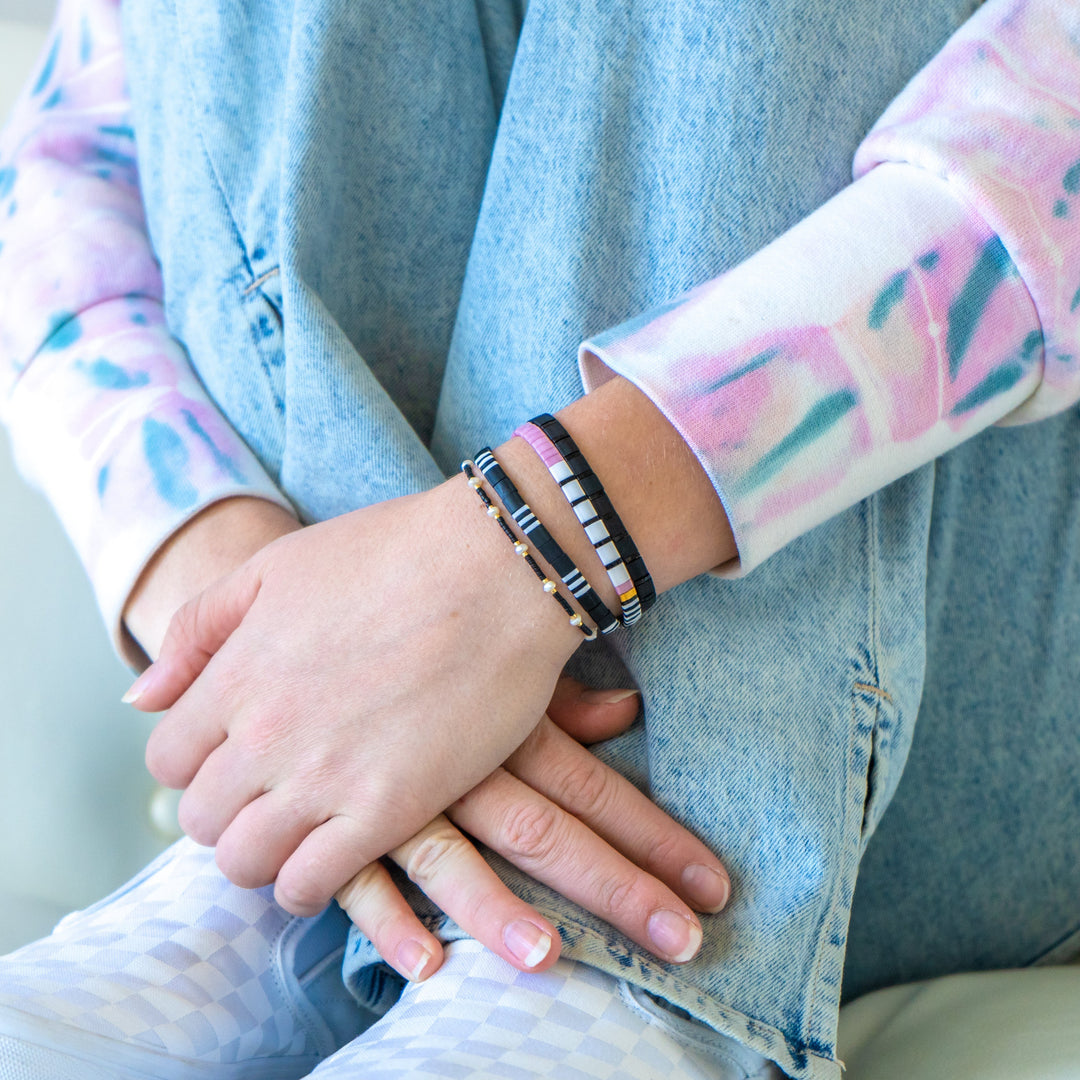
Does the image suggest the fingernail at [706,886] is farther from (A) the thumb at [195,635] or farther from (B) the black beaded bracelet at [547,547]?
(A) the thumb at [195,635]

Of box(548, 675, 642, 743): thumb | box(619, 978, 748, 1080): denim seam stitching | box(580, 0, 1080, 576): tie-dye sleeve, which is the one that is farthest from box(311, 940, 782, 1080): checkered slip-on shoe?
box(580, 0, 1080, 576): tie-dye sleeve

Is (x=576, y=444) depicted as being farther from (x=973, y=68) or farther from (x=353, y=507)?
(x=973, y=68)

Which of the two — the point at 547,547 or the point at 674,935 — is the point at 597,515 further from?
the point at 674,935

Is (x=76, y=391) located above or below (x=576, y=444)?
above

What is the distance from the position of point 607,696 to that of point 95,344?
454mm

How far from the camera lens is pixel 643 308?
535mm

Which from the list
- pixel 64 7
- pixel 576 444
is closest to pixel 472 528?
pixel 576 444

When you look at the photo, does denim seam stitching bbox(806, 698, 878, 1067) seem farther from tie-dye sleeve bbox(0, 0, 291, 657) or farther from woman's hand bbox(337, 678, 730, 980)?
tie-dye sleeve bbox(0, 0, 291, 657)

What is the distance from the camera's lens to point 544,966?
1.49ft

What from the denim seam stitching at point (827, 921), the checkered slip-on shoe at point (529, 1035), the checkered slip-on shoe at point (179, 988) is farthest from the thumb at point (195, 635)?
the denim seam stitching at point (827, 921)

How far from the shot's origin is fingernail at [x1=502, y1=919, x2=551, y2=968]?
1.48 feet

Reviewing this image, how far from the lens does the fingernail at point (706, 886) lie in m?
0.48

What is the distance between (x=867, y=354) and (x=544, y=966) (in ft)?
1.13

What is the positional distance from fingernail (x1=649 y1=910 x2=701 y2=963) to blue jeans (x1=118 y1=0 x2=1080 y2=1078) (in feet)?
0.05
